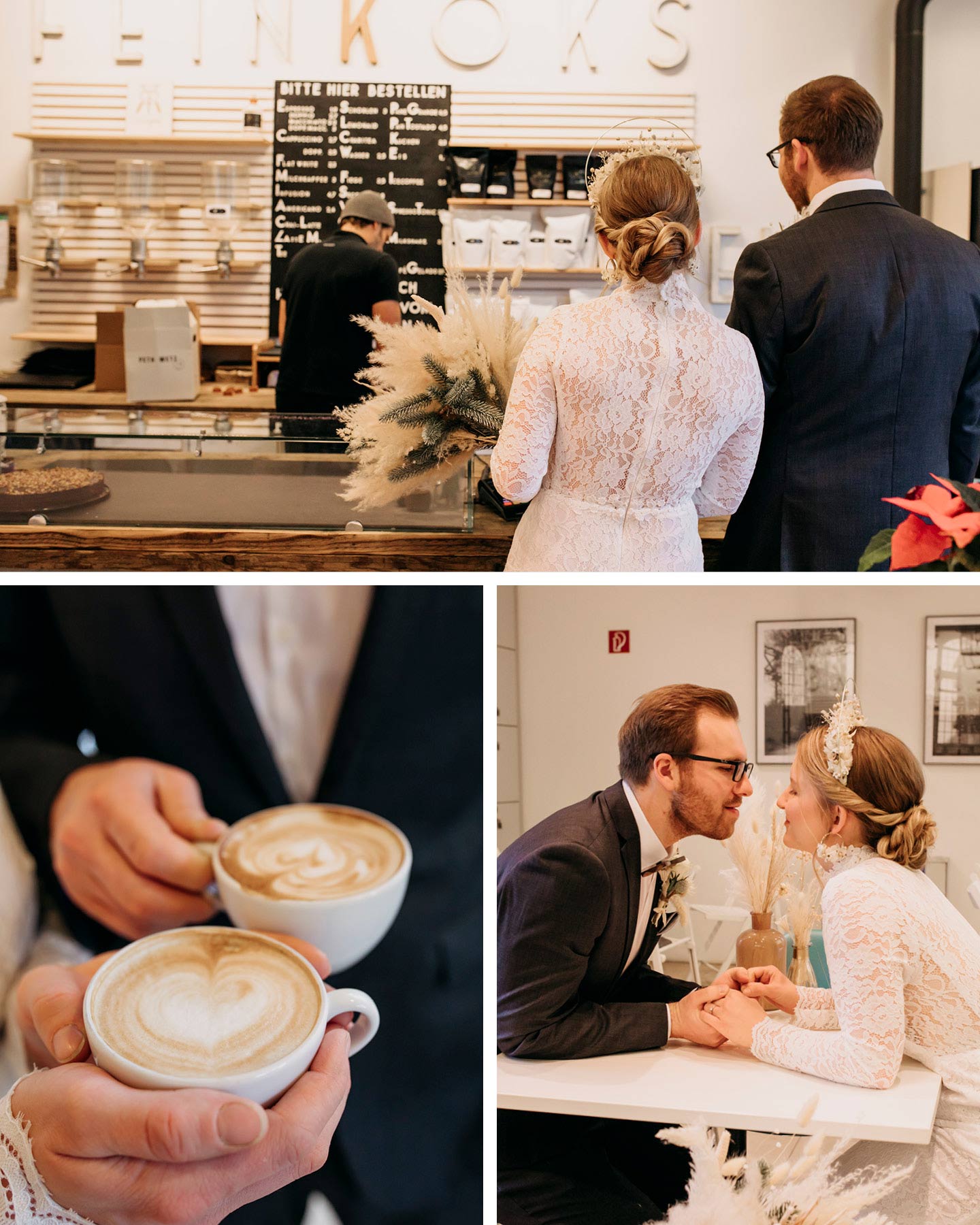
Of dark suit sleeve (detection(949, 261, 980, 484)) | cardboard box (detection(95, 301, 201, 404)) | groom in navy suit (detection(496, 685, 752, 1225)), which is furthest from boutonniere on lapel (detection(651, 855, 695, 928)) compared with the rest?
cardboard box (detection(95, 301, 201, 404))

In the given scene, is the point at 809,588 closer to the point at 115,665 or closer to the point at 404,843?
the point at 404,843

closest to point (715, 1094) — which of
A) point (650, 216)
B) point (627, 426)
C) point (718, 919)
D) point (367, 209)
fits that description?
point (718, 919)

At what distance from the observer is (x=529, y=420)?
178cm

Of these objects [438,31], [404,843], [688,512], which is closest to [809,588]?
[404,843]

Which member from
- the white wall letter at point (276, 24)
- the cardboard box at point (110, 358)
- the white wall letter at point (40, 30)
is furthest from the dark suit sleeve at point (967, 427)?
the white wall letter at point (40, 30)

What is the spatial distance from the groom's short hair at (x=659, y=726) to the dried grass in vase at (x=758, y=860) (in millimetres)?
108

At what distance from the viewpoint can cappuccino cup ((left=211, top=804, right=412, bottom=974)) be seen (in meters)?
1.24

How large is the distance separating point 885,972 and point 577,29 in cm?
549

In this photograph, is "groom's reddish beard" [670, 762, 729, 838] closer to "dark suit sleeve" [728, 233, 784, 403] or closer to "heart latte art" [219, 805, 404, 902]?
"heart latte art" [219, 805, 404, 902]

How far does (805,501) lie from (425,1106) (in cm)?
134

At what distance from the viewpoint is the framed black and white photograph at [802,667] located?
1.24 meters

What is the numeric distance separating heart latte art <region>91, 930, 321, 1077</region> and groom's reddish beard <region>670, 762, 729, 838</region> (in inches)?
17.4

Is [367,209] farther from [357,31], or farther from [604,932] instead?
[604,932]

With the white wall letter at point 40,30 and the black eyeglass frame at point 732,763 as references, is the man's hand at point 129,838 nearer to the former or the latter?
the black eyeglass frame at point 732,763
